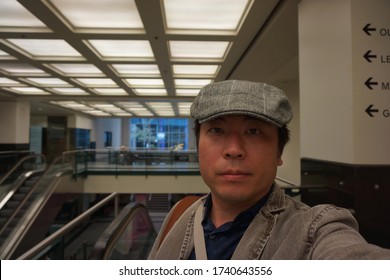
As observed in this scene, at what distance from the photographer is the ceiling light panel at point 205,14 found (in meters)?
3.37

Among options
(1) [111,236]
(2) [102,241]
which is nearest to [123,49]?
(1) [111,236]

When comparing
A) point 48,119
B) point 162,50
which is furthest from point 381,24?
point 48,119

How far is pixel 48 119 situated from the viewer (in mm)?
16297

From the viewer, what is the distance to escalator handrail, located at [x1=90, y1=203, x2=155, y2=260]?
194 cm

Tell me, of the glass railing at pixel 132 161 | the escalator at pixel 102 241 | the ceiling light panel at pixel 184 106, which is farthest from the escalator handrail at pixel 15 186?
the ceiling light panel at pixel 184 106

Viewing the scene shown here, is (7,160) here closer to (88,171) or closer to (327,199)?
(88,171)

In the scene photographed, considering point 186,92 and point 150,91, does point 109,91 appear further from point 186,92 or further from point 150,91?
point 186,92

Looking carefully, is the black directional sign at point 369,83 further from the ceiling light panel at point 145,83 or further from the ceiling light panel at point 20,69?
the ceiling light panel at point 20,69

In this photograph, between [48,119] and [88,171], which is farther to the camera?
[48,119]

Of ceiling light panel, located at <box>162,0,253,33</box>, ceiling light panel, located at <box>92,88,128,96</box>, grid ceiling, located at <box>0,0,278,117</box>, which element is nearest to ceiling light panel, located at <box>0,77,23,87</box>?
grid ceiling, located at <box>0,0,278,117</box>

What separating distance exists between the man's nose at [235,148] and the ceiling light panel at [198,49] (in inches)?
163

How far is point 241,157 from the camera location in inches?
34.3

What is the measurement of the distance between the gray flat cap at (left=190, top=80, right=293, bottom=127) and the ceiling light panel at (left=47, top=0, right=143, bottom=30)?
2.99m
